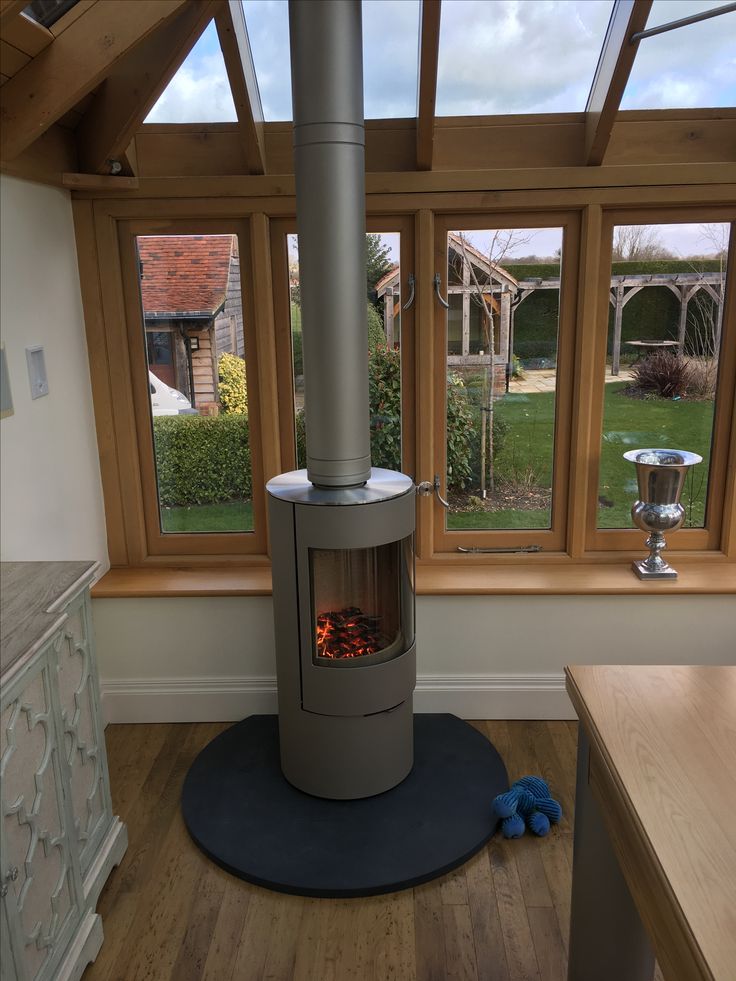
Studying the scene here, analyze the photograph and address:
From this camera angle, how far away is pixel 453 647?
3.36 metres

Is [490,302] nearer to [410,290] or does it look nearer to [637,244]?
[410,290]

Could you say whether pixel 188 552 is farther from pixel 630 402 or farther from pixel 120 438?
pixel 630 402

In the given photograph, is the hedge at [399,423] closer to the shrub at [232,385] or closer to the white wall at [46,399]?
the shrub at [232,385]

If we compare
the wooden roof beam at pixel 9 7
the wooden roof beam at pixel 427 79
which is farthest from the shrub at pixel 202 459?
the wooden roof beam at pixel 9 7

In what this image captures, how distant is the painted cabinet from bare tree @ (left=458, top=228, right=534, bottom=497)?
1.85 metres

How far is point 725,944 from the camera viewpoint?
1108 mm

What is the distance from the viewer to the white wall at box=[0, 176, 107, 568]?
8.61 ft

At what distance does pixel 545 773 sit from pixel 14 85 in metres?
2.89

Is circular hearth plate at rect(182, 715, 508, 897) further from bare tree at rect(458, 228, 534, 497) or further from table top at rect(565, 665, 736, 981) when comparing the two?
bare tree at rect(458, 228, 534, 497)

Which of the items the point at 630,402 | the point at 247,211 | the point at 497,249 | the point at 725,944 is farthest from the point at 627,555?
the point at 725,944

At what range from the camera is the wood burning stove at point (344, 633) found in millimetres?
2617

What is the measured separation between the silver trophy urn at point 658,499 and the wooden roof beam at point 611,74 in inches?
47.1

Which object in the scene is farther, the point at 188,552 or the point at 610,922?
the point at 188,552

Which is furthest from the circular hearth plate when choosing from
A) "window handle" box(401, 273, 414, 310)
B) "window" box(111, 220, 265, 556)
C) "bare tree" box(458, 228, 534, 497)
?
"window handle" box(401, 273, 414, 310)
